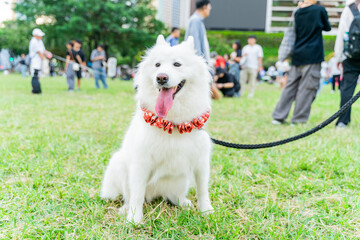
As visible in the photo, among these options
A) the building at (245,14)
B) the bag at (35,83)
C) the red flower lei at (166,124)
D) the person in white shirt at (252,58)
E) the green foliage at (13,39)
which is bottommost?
the bag at (35,83)

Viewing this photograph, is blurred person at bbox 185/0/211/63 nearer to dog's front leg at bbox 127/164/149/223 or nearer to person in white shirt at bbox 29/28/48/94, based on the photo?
dog's front leg at bbox 127/164/149/223

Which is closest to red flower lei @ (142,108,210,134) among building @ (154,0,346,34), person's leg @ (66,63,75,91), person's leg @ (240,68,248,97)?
person's leg @ (240,68,248,97)

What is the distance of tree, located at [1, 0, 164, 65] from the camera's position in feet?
72.4

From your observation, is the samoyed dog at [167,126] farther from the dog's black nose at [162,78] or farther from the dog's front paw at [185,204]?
the dog's front paw at [185,204]

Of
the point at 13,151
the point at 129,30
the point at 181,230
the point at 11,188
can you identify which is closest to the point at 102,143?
the point at 13,151

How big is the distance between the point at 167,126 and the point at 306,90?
3.74 metres

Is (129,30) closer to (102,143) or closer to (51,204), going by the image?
(102,143)

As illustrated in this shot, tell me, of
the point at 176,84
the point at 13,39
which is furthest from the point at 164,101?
the point at 13,39

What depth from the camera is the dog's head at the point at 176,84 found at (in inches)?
67.5

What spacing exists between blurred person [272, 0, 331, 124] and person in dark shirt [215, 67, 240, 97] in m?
4.71

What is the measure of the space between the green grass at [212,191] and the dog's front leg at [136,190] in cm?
7

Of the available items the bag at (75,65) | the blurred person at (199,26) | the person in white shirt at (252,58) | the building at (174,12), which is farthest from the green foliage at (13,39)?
the building at (174,12)

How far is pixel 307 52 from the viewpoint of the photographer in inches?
179

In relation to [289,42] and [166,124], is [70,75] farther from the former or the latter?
[166,124]
